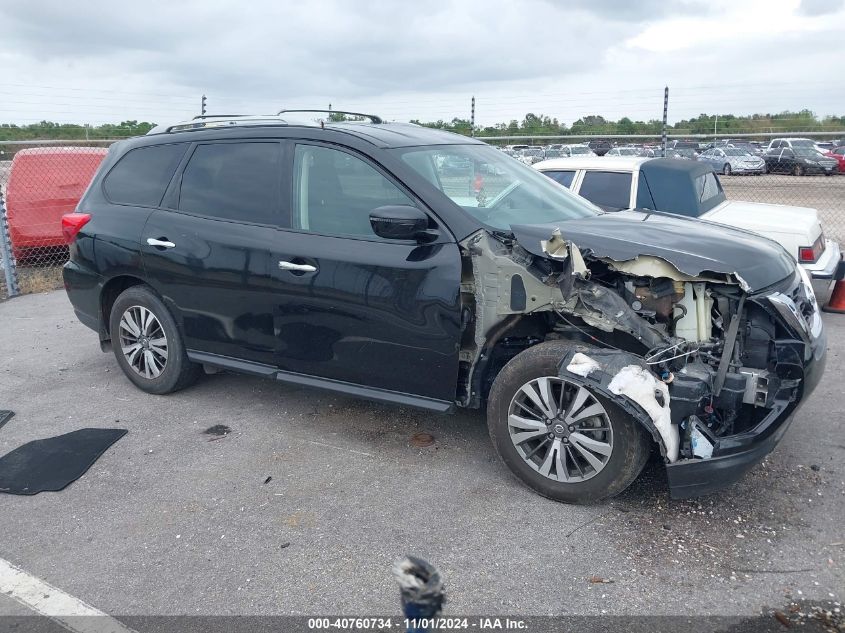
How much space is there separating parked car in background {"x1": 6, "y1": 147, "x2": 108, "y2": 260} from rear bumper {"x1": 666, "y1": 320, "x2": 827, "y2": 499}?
9.06m

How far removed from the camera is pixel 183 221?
4.92m

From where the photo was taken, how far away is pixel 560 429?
3.65m

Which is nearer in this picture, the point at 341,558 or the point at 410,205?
the point at 341,558

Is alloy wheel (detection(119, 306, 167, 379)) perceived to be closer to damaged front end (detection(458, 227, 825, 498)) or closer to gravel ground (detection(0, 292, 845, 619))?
gravel ground (detection(0, 292, 845, 619))

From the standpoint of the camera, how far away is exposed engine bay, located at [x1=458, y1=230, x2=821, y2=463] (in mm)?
3396

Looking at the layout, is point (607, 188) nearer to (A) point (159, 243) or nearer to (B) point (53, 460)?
(A) point (159, 243)

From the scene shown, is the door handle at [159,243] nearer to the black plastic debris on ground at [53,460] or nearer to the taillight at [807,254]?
the black plastic debris on ground at [53,460]

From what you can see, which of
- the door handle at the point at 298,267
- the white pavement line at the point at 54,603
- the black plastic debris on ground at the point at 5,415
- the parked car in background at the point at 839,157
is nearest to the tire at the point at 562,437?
the door handle at the point at 298,267

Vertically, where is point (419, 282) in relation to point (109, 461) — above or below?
above

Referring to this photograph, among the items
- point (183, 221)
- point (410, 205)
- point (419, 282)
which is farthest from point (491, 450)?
point (183, 221)

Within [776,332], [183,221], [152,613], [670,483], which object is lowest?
[152,613]

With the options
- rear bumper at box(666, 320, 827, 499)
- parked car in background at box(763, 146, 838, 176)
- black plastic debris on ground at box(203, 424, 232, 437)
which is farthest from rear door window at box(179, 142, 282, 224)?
parked car in background at box(763, 146, 838, 176)

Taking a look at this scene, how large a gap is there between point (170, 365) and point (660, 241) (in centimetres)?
342

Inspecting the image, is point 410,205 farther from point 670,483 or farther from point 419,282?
point 670,483
